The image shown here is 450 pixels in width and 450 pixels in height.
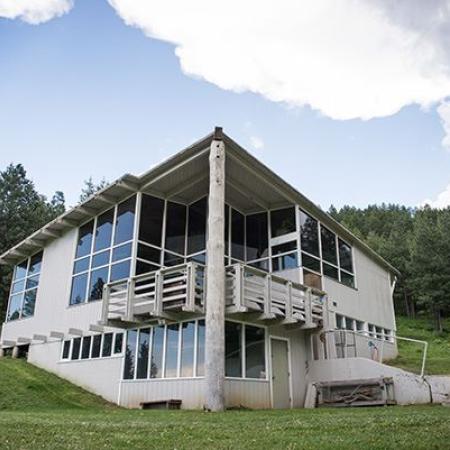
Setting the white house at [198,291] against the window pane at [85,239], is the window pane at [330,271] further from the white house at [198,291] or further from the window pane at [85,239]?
the window pane at [85,239]

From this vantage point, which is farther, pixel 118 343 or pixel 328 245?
pixel 328 245

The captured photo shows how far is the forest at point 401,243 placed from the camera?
102 feet

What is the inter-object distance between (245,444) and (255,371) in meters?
7.48

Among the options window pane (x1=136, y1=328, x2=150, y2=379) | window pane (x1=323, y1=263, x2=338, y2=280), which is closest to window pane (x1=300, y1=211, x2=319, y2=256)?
window pane (x1=323, y1=263, x2=338, y2=280)

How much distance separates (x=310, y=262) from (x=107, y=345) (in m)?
6.79

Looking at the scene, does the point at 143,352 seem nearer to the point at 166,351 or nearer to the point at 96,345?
the point at 166,351

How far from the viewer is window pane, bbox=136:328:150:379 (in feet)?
40.3

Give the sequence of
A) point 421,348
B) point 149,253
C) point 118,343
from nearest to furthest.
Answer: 1. point 118,343
2. point 149,253
3. point 421,348

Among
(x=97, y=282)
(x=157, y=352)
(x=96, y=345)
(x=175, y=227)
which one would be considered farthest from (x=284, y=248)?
(x=96, y=345)

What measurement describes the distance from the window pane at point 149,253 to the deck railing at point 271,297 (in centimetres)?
324

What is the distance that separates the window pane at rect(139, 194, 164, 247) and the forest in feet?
58.6

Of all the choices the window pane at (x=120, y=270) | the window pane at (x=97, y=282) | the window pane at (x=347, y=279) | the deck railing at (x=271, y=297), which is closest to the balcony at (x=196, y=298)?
the deck railing at (x=271, y=297)

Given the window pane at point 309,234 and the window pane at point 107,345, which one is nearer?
the window pane at point 107,345

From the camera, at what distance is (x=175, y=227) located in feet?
Result: 49.1
